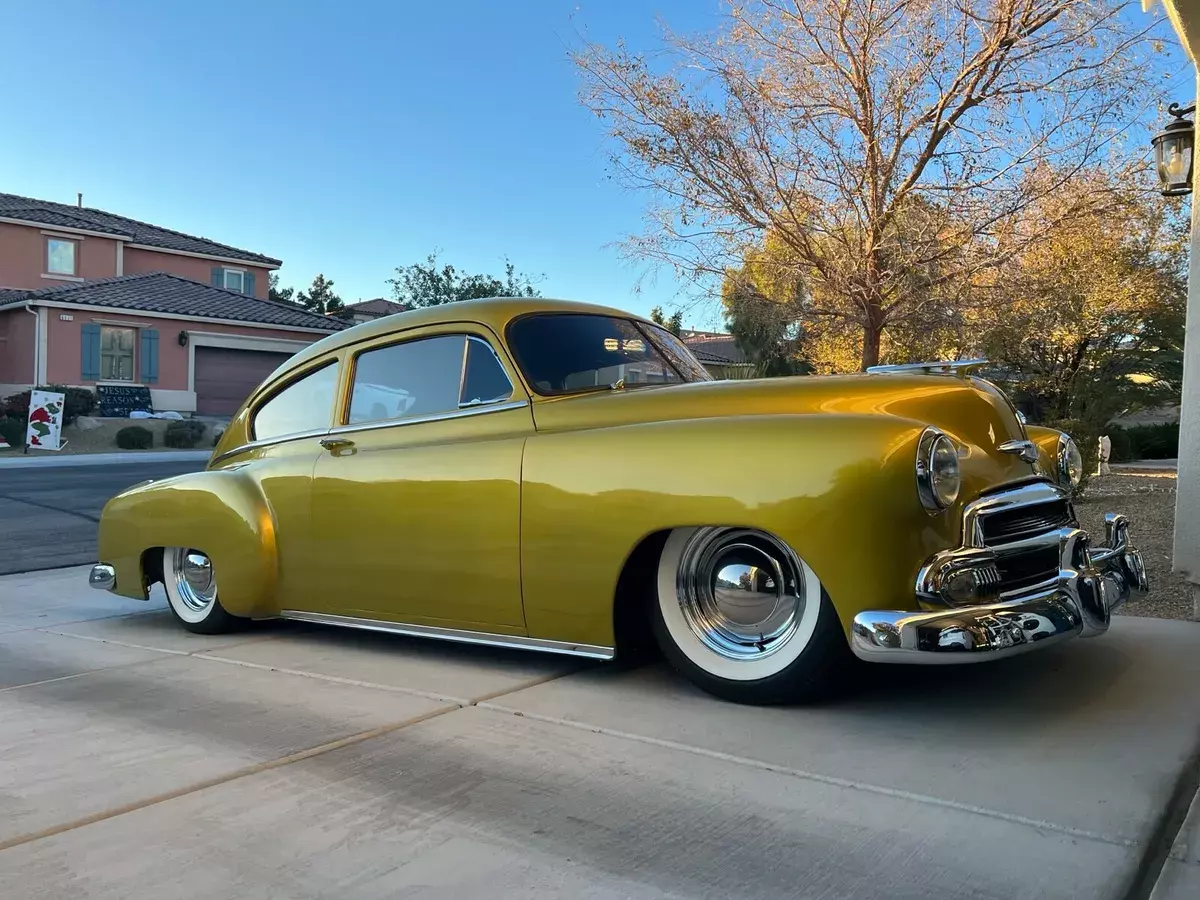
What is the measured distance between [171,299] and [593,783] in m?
27.6

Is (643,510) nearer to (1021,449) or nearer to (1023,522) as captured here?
(1023,522)

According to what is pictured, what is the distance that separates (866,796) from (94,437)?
23.5 m

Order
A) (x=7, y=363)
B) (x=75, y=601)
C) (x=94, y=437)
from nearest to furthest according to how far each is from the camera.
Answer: (x=75, y=601) < (x=94, y=437) < (x=7, y=363)

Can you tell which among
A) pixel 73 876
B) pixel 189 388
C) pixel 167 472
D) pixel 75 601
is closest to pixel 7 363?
pixel 189 388

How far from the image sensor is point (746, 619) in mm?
3361

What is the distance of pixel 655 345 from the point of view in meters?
4.45

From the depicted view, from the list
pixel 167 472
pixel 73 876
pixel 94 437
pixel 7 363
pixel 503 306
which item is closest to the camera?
pixel 73 876

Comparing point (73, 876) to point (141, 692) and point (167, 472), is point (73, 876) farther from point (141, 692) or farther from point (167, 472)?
point (167, 472)

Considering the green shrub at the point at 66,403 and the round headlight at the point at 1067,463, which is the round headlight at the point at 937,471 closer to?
the round headlight at the point at 1067,463

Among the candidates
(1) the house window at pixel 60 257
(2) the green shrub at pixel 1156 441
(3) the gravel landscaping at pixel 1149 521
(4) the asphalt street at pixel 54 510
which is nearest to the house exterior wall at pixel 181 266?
(1) the house window at pixel 60 257

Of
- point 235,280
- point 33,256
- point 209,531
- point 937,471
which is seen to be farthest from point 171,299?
point 937,471

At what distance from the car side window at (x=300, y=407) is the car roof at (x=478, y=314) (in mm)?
183

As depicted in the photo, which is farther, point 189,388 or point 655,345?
point 189,388

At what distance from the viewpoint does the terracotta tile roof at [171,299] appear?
82.2 ft
